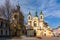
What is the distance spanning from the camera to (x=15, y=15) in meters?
49.6

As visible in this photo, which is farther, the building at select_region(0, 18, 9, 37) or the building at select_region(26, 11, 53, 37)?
the building at select_region(26, 11, 53, 37)

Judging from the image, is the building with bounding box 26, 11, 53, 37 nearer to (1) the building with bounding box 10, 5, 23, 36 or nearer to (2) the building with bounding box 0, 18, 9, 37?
(1) the building with bounding box 10, 5, 23, 36

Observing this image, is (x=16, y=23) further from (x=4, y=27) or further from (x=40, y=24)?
(x=40, y=24)

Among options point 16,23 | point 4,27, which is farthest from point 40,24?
point 4,27

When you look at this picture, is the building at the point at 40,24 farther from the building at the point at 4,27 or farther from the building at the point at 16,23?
the building at the point at 4,27

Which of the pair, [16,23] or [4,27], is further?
[4,27]

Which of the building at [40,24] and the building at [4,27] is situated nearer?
the building at [4,27]

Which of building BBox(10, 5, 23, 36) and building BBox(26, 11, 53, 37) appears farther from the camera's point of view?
building BBox(26, 11, 53, 37)

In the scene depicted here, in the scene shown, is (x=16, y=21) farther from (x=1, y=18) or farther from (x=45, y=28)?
(x=45, y=28)

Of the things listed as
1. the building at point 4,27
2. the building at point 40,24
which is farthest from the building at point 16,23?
the building at point 40,24

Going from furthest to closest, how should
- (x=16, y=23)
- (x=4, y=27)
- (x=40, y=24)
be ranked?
(x=40, y=24), (x=4, y=27), (x=16, y=23)

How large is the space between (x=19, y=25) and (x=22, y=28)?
2.28 meters

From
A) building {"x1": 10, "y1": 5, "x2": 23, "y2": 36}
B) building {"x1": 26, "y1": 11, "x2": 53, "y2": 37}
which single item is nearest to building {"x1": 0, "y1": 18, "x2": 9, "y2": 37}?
building {"x1": 10, "y1": 5, "x2": 23, "y2": 36}

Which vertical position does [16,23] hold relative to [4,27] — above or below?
above
